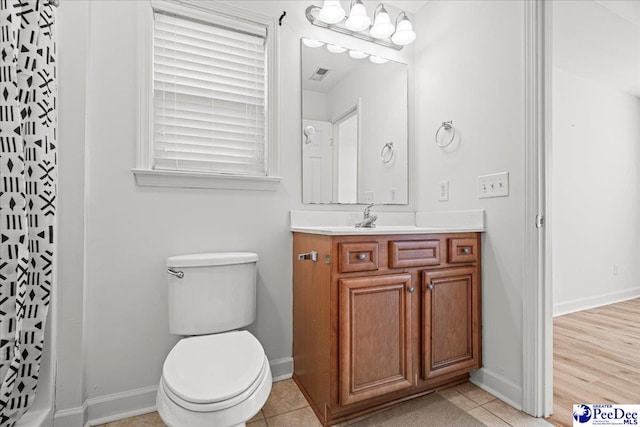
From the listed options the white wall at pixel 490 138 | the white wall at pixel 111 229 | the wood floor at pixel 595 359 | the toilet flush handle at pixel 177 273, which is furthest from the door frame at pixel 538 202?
the toilet flush handle at pixel 177 273

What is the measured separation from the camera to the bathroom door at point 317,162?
191 centimetres

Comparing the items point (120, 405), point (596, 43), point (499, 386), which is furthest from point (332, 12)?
point (596, 43)

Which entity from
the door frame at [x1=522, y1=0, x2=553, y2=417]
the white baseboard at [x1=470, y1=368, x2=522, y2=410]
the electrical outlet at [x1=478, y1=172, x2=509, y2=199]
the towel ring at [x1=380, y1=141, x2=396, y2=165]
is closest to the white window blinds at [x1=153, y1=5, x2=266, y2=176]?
the towel ring at [x1=380, y1=141, x2=396, y2=165]

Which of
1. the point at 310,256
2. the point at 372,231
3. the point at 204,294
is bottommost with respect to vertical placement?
the point at 204,294

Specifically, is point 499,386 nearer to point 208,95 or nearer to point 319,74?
point 319,74

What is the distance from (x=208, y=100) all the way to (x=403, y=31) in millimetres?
1300

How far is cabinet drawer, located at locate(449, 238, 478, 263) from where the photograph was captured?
166 cm

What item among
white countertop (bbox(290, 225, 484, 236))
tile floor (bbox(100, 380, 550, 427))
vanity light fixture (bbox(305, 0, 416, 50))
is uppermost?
vanity light fixture (bbox(305, 0, 416, 50))

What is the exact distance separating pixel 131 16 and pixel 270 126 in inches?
32.9

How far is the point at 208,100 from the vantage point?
1737mm

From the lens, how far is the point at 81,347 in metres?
1.39

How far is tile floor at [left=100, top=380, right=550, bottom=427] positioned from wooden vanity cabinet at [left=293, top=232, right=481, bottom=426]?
6 centimetres

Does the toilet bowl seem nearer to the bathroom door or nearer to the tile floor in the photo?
the tile floor

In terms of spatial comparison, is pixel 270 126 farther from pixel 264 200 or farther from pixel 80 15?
pixel 80 15
